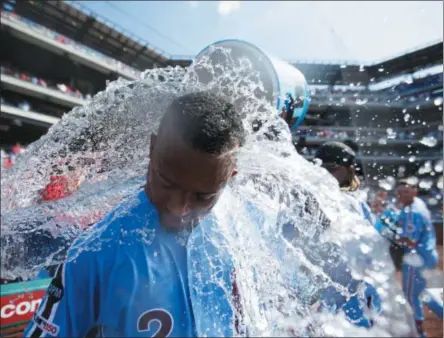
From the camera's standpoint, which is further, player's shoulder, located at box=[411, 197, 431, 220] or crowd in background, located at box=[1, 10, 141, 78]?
crowd in background, located at box=[1, 10, 141, 78]

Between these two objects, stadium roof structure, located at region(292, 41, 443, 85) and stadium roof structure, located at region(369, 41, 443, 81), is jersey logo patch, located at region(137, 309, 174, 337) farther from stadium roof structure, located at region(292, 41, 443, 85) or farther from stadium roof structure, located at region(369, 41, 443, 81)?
stadium roof structure, located at region(369, 41, 443, 81)

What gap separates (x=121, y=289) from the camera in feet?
3.67

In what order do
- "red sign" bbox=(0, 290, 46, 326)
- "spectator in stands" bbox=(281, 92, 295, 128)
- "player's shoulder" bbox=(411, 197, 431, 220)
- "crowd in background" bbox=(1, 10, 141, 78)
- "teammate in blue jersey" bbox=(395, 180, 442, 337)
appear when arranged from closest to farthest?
"spectator in stands" bbox=(281, 92, 295, 128) < "red sign" bbox=(0, 290, 46, 326) < "teammate in blue jersey" bbox=(395, 180, 442, 337) < "player's shoulder" bbox=(411, 197, 431, 220) < "crowd in background" bbox=(1, 10, 141, 78)

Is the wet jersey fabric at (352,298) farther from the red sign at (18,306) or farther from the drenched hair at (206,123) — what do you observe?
the red sign at (18,306)

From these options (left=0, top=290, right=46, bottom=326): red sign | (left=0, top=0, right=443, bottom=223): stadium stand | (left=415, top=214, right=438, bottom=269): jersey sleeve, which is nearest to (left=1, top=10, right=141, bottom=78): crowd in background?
(left=0, top=0, right=443, bottom=223): stadium stand

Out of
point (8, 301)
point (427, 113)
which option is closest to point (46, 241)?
point (8, 301)

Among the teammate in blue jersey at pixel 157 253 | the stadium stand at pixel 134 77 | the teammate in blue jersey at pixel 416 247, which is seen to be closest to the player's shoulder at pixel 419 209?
the teammate in blue jersey at pixel 416 247

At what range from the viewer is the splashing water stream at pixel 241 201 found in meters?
1.62

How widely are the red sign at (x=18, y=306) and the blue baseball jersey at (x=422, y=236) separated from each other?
17.1 feet

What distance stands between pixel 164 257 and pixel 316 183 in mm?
1358

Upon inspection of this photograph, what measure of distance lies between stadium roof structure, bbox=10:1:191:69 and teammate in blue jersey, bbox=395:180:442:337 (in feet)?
70.3

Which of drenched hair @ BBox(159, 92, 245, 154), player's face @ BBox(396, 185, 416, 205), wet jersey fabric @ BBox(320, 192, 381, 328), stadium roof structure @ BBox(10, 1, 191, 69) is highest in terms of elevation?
stadium roof structure @ BBox(10, 1, 191, 69)

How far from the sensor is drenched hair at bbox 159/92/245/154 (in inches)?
44.3

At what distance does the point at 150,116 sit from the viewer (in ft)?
6.62
